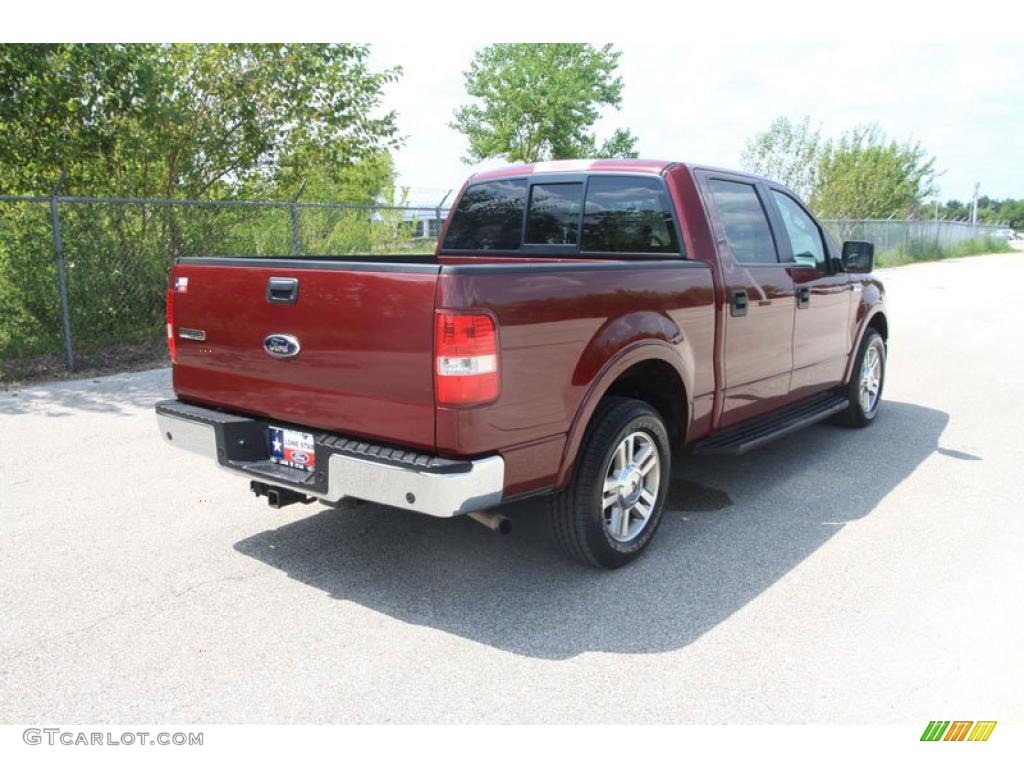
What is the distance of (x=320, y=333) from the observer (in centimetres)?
336

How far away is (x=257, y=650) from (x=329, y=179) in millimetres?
11113

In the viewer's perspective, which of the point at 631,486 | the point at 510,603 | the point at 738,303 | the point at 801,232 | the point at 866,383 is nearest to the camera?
the point at 510,603

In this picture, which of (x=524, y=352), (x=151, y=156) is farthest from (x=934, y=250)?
(x=524, y=352)

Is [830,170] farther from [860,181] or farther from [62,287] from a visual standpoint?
[62,287]

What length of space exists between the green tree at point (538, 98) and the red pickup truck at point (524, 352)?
23.5 m

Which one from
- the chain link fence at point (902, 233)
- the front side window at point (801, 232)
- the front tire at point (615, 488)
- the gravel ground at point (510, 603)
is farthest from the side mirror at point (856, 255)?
the chain link fence at point (902, 233)

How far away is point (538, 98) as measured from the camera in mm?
27500

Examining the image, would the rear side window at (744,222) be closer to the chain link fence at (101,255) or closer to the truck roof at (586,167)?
the truck roof at (586,167)

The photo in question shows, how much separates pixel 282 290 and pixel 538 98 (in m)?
25.8

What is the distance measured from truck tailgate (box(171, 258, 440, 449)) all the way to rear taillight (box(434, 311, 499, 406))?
0.05 metres

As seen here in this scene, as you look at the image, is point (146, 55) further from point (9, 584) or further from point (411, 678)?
point (411, 678)

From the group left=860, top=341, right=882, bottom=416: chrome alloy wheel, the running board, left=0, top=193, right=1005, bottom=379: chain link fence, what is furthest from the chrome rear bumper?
left=0, top=193, right=1005, bottom=379: chain link fence

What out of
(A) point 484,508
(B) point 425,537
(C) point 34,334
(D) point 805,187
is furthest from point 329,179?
(D) point 805,187

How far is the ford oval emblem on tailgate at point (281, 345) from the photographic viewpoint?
136 inches
